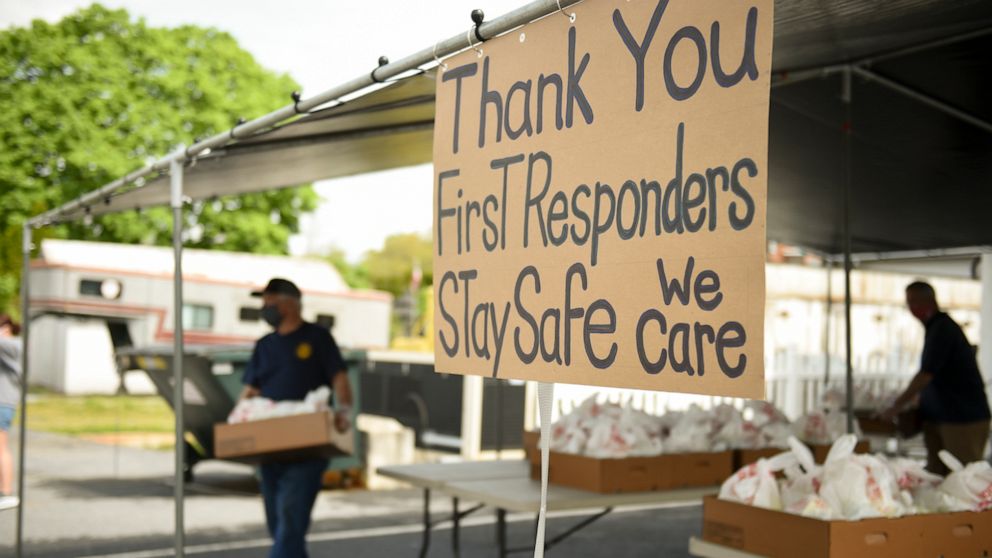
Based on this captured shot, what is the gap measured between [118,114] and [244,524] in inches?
924

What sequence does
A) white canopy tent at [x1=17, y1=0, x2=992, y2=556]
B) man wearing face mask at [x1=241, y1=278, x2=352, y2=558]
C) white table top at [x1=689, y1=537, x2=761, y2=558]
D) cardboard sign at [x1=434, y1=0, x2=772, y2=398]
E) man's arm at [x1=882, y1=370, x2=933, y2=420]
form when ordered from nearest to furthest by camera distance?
cardboard sign at [x1=434, y1=0, x2=772, y2=398], white table top at [x1=689, y1=537, x2=761, y2=558], white canopy tent at [x1=17, y1=0, x2=992, y2=556], man wearing face mask at [x1=241, y1=278, x2=352, y2=558], man's arm at [x1=882, y1=370, x2=933, y2=420]

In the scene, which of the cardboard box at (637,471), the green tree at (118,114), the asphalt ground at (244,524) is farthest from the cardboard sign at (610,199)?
the green tree at (118,114)

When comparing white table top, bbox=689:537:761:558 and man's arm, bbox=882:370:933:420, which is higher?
man's arm, bbox=882:370:933:420

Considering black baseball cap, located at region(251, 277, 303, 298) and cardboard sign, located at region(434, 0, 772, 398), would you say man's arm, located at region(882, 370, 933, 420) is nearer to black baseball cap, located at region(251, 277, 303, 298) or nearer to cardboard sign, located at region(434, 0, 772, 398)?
black baseball cap, located at region(251, 277, 303, 298)

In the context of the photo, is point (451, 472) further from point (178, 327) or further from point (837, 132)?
point (837, 132)

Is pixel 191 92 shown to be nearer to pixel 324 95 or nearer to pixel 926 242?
pixel 926 242

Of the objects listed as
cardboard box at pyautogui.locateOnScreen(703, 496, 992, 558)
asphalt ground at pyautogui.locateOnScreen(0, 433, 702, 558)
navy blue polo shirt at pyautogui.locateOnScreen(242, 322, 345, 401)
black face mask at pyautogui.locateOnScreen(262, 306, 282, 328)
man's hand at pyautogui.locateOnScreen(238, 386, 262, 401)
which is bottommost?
asphalt ground at pyautogui.locateOnScreen(0, 433, 702, 558)

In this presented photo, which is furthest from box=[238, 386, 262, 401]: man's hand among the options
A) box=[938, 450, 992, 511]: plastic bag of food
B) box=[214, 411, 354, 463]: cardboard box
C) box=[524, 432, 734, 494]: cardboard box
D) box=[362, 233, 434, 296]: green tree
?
box=[362, 233, 434, 296]: green tree

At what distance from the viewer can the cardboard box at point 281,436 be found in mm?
4809

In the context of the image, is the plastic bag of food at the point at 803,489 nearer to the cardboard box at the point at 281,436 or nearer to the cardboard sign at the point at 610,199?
the cardboard sign at the point at 610,199

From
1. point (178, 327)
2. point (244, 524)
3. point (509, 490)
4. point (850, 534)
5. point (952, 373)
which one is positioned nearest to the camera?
point (850, 534)

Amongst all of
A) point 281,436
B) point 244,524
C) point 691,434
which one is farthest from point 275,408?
point 244,524

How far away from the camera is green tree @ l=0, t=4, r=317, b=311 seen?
27.6m

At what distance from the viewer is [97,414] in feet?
63.8
